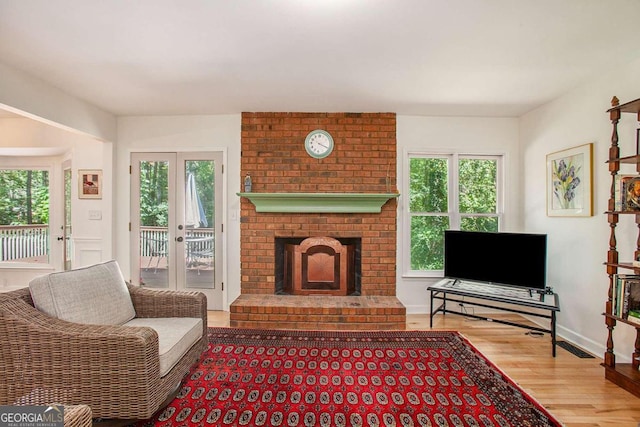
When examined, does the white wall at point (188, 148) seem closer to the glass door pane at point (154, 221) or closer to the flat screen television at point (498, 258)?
the glass door pane at point (154, 221)

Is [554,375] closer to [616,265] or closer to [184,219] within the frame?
[616,265]

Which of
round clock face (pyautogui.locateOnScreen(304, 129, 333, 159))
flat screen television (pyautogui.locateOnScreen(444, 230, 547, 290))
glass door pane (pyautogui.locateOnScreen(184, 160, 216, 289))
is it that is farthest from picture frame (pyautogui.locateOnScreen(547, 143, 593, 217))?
glass door pane (pyautogui.locateOnScreen(184, 160, 216, 289))

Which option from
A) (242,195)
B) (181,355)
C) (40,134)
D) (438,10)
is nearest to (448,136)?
(438,10)

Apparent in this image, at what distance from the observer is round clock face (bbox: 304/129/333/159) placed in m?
3.94

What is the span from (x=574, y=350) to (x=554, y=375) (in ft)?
2.23

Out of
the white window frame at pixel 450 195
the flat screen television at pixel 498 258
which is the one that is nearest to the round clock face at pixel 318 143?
the white window frame at pixel 450 195

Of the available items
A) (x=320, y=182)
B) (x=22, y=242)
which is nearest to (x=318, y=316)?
(x=320, y=182)

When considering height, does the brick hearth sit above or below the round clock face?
below

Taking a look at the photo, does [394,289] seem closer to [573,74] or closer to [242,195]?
[242,195]

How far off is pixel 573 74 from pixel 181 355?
3.80 metres

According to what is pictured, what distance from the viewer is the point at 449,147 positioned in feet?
13.3

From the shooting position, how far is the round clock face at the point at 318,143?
12.9 ft

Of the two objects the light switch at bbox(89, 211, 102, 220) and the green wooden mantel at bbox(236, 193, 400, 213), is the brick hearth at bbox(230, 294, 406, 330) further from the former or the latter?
the light switch at bbox(89, 211, 102, 220)

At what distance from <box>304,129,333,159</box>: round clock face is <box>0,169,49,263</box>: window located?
163 inches
